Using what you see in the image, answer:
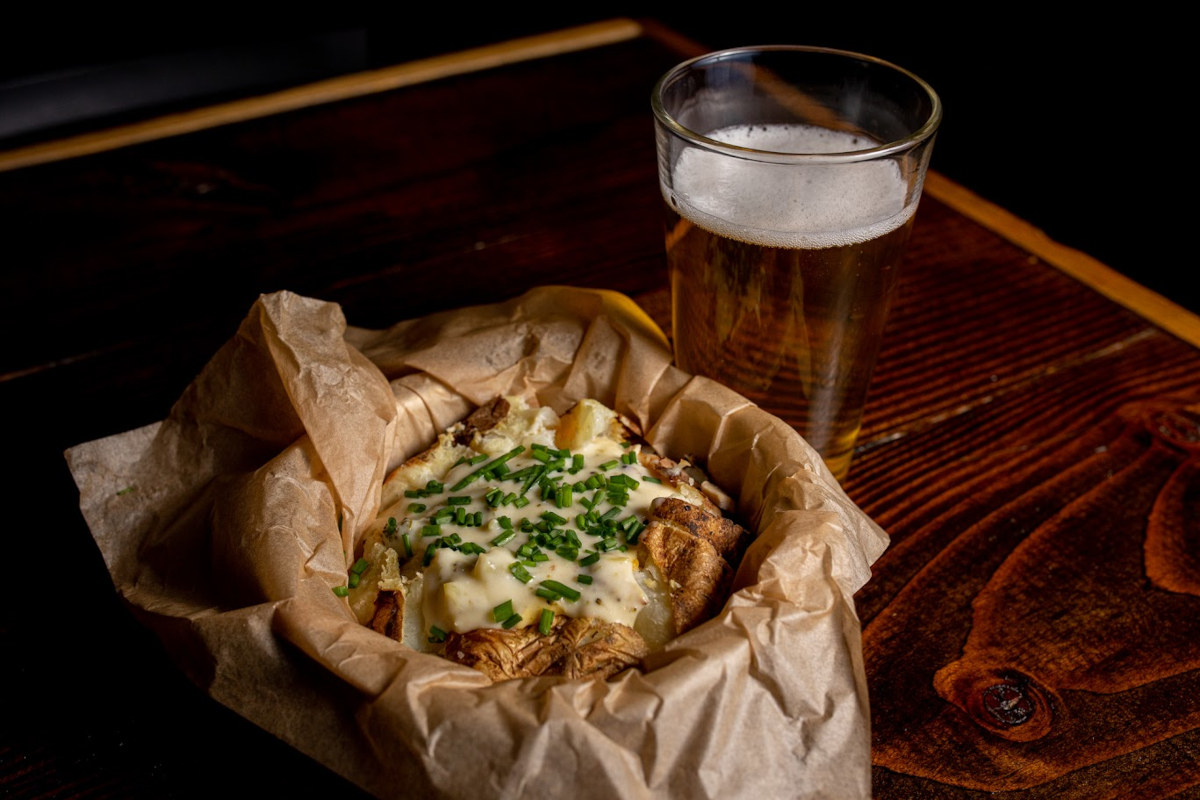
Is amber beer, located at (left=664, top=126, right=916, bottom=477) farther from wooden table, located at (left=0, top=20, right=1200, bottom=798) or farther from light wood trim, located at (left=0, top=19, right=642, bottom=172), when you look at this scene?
light wood trim, located at (left=0, top=19, right=642, bottom=172)

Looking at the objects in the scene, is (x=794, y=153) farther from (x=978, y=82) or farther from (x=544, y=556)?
(x=978, y=82)

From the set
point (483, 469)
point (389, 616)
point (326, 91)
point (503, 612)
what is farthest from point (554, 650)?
point (326, 91)

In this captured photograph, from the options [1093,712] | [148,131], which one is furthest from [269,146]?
[1093,712]

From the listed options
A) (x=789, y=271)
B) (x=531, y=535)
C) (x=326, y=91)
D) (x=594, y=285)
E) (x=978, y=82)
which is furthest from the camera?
(x=978, y=82)

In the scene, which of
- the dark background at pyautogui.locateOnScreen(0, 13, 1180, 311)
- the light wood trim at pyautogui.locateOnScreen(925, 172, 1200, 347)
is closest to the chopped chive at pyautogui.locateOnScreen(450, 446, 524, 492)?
the light wood trim at pyautogui.locateOnScreen(925, 172, 1200, 347)

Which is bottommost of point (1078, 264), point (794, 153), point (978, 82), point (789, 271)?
point (978, 82)

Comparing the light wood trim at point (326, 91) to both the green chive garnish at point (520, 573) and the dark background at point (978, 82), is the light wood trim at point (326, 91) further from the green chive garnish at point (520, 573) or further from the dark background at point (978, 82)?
the green chive garnish at point (520, 573)
